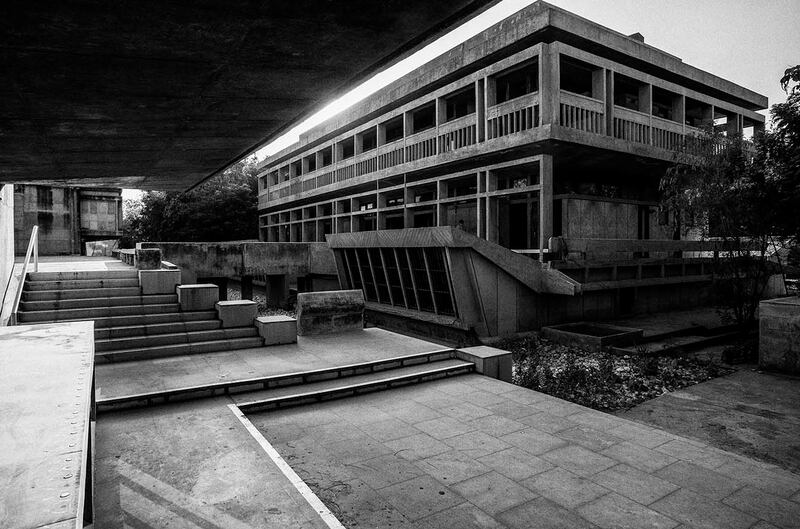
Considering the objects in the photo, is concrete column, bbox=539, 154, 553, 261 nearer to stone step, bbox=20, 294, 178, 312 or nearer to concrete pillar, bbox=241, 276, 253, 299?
stone step, bbox=20, 294, 178, 312

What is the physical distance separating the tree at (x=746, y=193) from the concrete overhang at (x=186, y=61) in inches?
420

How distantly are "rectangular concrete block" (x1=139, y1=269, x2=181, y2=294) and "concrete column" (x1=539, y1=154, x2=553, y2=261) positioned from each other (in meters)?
9.81

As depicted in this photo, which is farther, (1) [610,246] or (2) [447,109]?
(2) [447,109]

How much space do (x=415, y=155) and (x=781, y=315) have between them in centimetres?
1234

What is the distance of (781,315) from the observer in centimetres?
1009

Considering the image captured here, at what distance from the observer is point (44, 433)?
1.79 meters

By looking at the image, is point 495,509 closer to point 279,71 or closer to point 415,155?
point 279,71

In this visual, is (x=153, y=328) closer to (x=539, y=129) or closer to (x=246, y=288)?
(x=539, y=129)

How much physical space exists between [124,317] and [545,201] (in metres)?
11.0

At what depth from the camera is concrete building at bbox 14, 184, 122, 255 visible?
65.0ft

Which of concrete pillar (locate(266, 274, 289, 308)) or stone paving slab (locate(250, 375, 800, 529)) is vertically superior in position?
concrete pillar (locate(266, 274, 289, 308))

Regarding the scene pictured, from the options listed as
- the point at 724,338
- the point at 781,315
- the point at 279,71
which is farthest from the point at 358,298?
the point at 724,338

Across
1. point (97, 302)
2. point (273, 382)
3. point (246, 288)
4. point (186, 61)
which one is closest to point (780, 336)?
point (273, 382)

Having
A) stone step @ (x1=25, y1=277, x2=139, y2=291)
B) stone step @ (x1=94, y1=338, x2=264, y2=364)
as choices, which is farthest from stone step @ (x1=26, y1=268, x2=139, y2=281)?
stone step @ (x1=94, y1=338, x2=264, y2=364)
